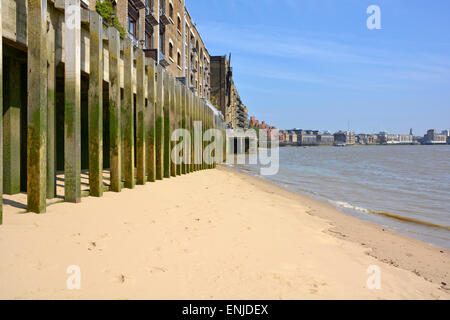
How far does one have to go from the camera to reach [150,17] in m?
17.3

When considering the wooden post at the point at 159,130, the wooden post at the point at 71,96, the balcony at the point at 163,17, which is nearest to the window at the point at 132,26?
the balcony at the point at 163,17

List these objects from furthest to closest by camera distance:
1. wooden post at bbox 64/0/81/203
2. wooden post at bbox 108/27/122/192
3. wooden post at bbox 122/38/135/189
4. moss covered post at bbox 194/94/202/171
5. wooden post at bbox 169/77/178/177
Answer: moss covered post at bbox 194/94/202/171, wooden post at bbox 169/77/178/177, wooden post at bbox 122/38/135/189, wooden post at bbox 108/27/122/192, wooden post at bbox 64/0/81/203

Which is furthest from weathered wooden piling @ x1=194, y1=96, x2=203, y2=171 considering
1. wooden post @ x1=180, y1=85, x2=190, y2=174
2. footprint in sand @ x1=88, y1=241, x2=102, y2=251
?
footprint in sand @ x1=88, y1=241, x2=102, y2=251

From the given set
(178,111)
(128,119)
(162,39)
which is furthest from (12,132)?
(162,39)

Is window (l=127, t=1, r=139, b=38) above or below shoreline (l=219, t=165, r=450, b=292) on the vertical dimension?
above

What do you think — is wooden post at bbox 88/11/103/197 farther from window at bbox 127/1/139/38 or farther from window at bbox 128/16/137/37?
window at bbox 128/16/137/37

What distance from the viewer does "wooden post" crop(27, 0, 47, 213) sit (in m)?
3.30

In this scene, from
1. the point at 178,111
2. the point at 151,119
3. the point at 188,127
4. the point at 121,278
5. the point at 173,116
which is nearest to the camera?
the point at 121,278

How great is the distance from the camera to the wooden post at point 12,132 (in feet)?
13.5

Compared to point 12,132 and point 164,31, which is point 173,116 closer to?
point 12,132

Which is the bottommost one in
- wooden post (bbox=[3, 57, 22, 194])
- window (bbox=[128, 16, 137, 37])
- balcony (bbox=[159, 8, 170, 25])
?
wooden post (bbox=[3, 57, 22, 194])

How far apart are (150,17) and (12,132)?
615 inches

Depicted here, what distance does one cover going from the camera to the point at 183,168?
10.1 metres

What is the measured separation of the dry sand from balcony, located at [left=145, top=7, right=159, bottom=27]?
15770 mm
